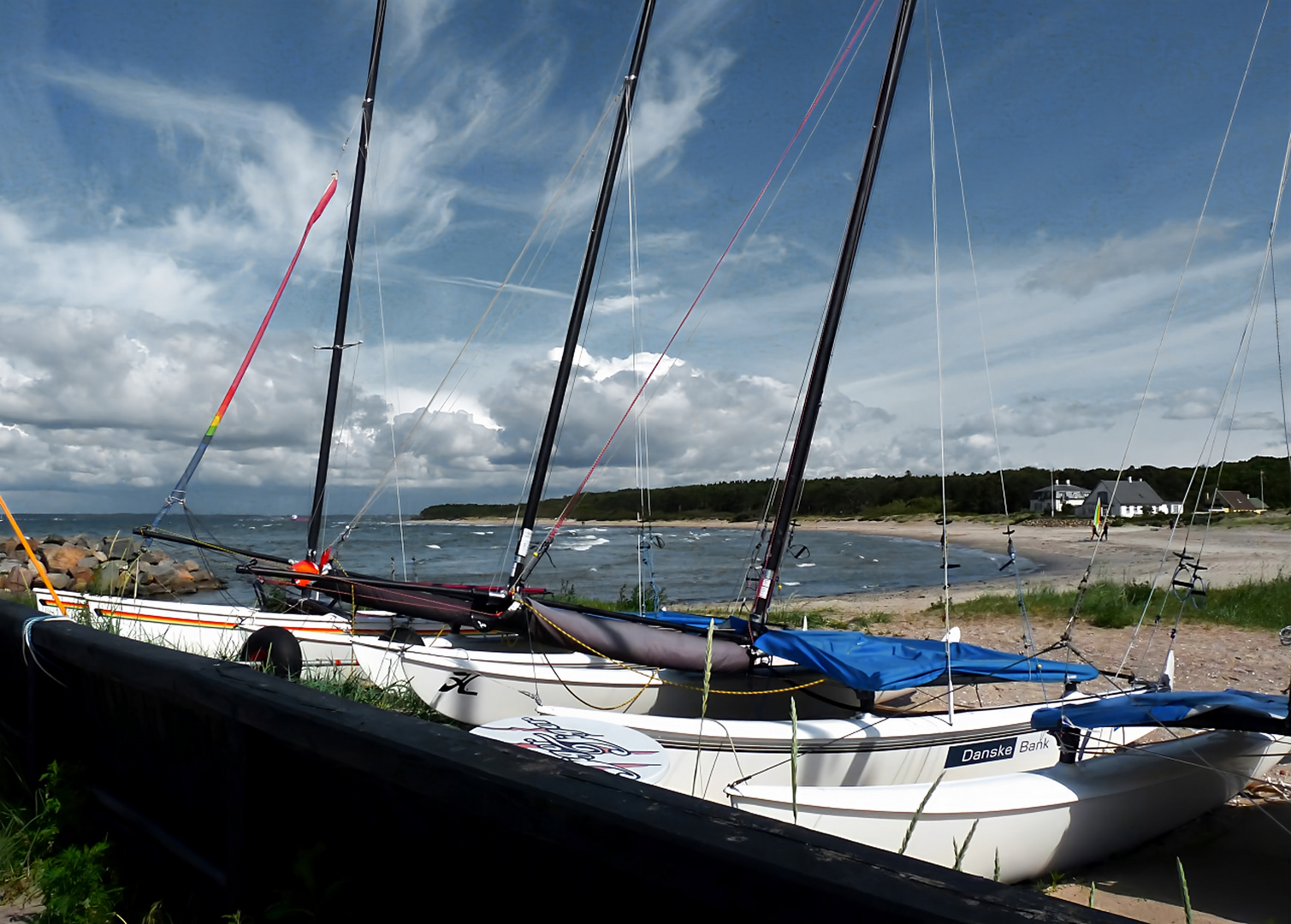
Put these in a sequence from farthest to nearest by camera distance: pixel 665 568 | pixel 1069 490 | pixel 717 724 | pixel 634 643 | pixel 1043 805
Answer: pixel 1069 490 < pixel 665 568 < pixel 634 643 < pixel 717 724 < pixel 1043 805

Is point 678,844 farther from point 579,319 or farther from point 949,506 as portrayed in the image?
point 949,506

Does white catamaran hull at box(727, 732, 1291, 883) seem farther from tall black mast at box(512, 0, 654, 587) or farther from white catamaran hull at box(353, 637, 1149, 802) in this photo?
tall black mast at box(512, 0, 654, 587)

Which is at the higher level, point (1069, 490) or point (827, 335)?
point (827, 335)

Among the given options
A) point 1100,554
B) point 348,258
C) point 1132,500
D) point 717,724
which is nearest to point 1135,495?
point 1132,500

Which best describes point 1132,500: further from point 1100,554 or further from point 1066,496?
point 1100,554

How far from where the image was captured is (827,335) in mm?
9773

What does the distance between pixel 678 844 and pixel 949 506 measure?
114996 millimetres

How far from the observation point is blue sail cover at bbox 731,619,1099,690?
23.0 feet

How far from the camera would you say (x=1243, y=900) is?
16.8 ft

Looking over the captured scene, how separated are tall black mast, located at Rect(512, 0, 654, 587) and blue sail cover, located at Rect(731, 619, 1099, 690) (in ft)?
13.2

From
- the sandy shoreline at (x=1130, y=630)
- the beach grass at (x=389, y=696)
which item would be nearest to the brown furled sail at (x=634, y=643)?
the beach grass at (x=389, y=696)

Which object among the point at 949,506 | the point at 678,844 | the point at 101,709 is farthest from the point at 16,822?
the point at 949,506

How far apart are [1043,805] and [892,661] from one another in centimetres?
185

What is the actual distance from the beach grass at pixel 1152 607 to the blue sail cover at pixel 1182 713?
326 inches
